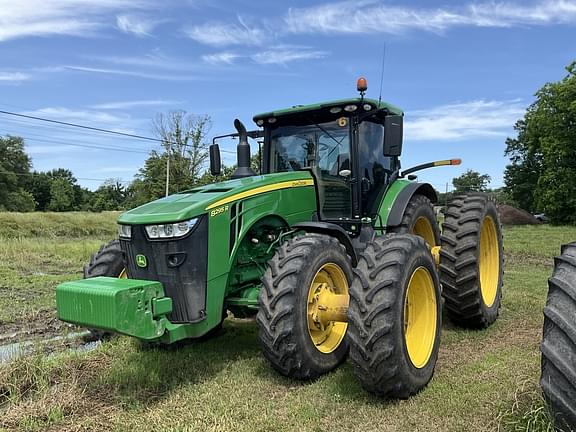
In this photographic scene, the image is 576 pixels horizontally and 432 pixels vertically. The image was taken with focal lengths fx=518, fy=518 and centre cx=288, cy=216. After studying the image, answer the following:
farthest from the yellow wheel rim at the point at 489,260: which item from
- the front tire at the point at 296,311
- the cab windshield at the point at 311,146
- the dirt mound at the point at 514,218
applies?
the dirt mound at the point at 514,218

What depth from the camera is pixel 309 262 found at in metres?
4.20

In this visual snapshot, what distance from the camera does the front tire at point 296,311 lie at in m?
3.99

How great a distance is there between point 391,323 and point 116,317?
6.20 ft

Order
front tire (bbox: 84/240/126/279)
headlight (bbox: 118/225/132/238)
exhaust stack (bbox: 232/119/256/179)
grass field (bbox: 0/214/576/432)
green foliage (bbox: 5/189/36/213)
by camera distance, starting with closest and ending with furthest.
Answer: grass field (bbox: 0/214/576/432)
headlight (bbox: 118/225/132/238)
front tire (bbox: 84/240/126/279)
exhaust stack (bbox: 232/119/256/179)
green foliage (bbox: 5/189/36/213)

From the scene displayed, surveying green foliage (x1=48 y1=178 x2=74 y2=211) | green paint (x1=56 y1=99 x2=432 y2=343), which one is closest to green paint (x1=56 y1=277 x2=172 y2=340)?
green paint (x1=56 y1=99 x2=432 y2=343)

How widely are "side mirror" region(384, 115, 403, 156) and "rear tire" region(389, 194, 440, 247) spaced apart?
101 cm

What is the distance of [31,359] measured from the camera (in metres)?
4.29

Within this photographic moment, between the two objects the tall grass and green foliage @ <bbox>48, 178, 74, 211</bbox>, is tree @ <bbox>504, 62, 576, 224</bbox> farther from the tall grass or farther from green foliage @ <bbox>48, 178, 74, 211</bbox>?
green foliage @ <bbox>48, 178, 74, 211</bbox>

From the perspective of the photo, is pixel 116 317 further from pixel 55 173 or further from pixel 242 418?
pixel 55 173

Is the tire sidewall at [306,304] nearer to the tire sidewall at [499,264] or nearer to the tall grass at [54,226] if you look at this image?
the tire sidewall at [499,264]

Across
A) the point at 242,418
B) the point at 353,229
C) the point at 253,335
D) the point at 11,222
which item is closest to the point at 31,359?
the point at 242,418

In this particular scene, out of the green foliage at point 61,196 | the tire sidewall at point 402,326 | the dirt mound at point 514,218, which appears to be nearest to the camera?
the tire sidewall at point 402,326

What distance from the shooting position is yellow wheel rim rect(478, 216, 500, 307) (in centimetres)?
634

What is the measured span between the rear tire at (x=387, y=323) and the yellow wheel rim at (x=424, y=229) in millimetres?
2240
